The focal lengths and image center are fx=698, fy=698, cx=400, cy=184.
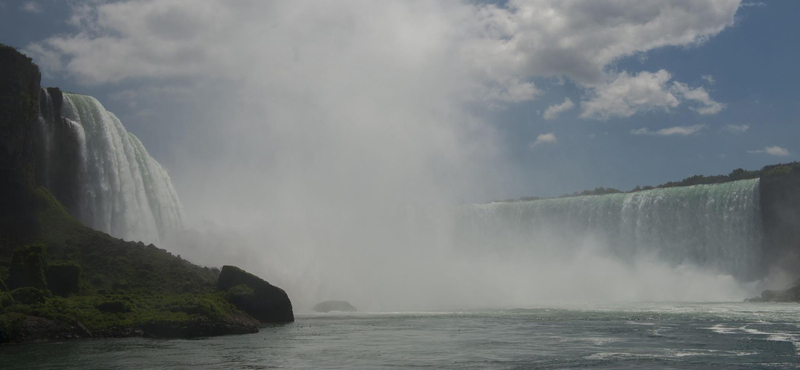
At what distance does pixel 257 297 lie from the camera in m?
38.6

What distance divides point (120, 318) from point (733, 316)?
30.1 metres

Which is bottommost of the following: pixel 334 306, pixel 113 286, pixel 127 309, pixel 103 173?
pixel 334 306

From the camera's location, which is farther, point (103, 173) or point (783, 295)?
point (103, 173)

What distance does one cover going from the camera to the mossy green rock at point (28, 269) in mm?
33188

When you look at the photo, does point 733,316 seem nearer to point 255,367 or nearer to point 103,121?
point 255,367

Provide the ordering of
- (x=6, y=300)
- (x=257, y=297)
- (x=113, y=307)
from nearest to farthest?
(x=6, y=300)
(x=113, y=307)
(x=257, y=297)

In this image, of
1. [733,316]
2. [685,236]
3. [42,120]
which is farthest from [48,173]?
[685,236]

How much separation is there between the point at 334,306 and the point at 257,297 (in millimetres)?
15091

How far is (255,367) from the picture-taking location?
67.2 ft

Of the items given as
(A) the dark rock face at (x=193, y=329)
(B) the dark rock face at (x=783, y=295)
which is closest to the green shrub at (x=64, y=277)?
(A) the dark rock face at (x=193, y=329)

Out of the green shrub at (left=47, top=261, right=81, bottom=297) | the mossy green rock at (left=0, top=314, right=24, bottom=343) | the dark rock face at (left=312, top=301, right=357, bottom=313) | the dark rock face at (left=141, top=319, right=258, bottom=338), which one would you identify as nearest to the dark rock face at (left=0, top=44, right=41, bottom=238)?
the green shrub at (left=47, top=261, right=81, bottom=297)

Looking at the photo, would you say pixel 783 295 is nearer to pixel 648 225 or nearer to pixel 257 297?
pixel 648 225

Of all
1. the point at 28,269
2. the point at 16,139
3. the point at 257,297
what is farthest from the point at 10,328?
the point at 16,139

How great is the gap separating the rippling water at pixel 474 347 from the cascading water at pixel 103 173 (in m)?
23.7
